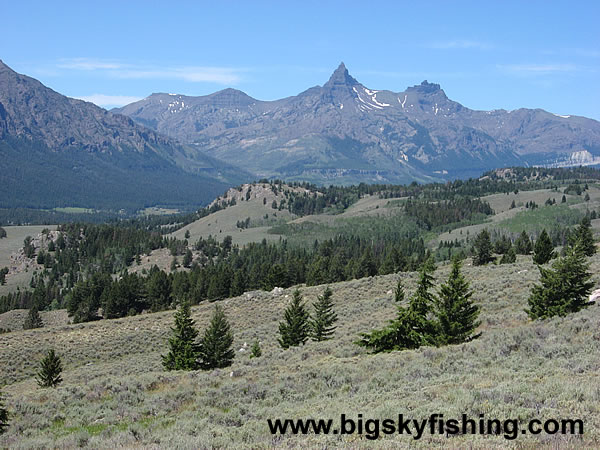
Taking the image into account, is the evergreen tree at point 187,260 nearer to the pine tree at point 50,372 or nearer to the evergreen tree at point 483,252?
the evergreen tree at point 483,252

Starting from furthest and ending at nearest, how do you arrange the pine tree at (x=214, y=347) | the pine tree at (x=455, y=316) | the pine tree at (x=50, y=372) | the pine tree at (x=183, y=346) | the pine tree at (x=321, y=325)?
1. the pine tree at (x=321, y=325)
2. the pine tree at (x=50, y=372)
3. the pine tree at (x=214, y=347)
4. the pine tree at (x=183, y=346)
5. the pine tree at (x=455, y=316)

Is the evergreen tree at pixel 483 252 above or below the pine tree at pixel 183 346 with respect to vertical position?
above

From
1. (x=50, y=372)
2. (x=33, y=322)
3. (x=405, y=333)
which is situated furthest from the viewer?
(x=33, y=322)

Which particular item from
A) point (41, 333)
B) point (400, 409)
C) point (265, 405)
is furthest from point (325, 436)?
point (41, 333)

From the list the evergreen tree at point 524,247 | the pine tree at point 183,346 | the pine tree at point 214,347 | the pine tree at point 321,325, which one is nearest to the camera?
the pine tree at point 183,346

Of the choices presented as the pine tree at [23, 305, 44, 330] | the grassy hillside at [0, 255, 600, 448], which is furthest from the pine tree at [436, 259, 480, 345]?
the pine tree at [23, 305, 44, 330]

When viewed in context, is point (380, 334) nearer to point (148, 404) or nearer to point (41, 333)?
point (148, 404)

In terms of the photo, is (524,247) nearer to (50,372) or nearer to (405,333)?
(405,333)

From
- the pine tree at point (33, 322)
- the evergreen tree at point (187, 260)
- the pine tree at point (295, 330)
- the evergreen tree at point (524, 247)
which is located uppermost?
the evergreen tree at point (524, 247)

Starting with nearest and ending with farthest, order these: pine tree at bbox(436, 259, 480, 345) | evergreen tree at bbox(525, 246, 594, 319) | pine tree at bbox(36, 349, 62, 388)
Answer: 1. pine tree at bbox(436, 259, 480, 345)
2. evergreen tree at bbox(525, 246, 594, 319)
3. pine tree at bbox(36, 349, 62, 388)

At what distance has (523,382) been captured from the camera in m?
17.5

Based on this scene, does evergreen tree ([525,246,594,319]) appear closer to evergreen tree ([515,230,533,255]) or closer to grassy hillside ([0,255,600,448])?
grassy hillside ([0,255,600,448])

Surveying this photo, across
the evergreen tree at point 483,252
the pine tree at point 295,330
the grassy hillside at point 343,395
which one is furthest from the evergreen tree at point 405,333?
the evergreen tree at point 483,252

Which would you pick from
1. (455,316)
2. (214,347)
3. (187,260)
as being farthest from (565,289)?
(187,260)
